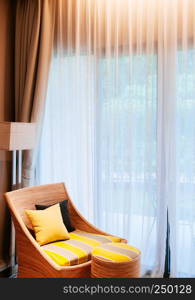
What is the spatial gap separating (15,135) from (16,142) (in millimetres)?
65

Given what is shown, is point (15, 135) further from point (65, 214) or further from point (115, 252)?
point (115, 252)

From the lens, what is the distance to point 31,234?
2555 millimetres

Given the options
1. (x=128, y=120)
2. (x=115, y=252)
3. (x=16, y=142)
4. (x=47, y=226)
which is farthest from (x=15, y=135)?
(x=115, y=252)

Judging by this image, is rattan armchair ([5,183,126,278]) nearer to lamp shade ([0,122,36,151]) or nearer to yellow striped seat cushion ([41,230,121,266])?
yellow striped seat cushion ([41,230,121,266])

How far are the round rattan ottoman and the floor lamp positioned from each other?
1.12m

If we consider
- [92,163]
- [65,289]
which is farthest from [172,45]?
[65,289]

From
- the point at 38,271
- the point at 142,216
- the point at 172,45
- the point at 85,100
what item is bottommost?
the point at 38,271

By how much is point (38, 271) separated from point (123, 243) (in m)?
0.72

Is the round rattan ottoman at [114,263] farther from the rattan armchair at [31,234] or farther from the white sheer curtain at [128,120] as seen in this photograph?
the white sheer curtain at [128,120]

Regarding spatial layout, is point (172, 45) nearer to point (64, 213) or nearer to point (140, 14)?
point (140, 14)

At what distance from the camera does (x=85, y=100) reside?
120 inches

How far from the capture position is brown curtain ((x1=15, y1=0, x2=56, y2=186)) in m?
3.06

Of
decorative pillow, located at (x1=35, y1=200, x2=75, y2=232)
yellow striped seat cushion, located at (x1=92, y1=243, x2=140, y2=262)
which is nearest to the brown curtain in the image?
decorative pillow, located at (x1=35, y1=200, x2=75, y2=232)

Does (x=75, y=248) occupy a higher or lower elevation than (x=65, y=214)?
lower
